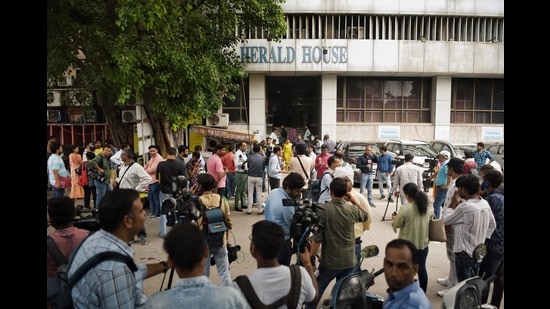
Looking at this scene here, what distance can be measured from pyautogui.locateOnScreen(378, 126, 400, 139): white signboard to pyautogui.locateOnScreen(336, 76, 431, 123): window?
68 cm

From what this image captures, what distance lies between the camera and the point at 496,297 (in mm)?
4293

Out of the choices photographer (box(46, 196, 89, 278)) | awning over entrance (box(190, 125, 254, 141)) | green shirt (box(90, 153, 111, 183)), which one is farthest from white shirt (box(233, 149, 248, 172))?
photographer (box(46, 196, 89, 278))

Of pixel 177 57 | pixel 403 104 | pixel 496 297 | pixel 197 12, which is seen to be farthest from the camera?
pixel 403 104

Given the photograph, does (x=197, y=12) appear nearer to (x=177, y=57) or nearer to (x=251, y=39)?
(x=177, y=57)

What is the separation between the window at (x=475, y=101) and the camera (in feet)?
76.6

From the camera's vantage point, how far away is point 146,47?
9305 millimetres

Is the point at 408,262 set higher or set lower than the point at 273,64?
lower

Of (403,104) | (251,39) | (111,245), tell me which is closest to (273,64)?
(251,39)

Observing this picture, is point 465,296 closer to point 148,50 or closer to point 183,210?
point 183,210

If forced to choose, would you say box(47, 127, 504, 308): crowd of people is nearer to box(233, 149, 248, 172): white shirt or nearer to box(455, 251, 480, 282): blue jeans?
box(455, 251, 480, 282): blue jeans

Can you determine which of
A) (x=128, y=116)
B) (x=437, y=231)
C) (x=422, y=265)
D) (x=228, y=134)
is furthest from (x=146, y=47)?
(x=422, y=265)

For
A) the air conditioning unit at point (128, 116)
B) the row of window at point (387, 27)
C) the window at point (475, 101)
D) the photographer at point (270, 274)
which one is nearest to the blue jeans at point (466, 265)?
the photographer at point (270, 274)

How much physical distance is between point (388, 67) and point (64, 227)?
20330mm
